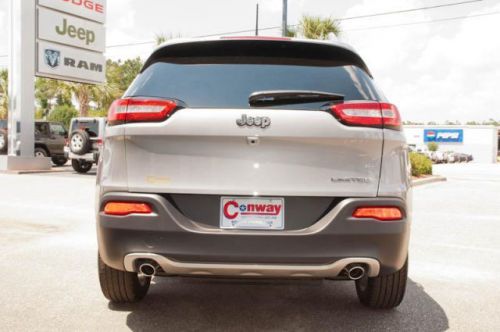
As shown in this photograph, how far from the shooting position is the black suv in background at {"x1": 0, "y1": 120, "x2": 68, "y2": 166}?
20328 millimetres

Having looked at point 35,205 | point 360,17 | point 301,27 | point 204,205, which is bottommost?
point 35,205

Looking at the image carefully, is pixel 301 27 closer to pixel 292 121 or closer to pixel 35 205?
pixel 35 205

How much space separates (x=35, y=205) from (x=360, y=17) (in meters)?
25.9

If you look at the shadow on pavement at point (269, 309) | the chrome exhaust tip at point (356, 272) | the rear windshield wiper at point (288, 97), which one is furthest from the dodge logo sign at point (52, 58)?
the chrome exhaust tip at point (356, 272)

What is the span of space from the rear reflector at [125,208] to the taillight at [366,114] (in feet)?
3.78

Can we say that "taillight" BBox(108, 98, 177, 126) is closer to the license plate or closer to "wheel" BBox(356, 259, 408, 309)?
the license plate

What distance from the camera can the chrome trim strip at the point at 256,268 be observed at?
278 centimetres

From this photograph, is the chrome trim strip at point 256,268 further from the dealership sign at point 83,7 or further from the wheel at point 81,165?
the dealership sign at point 83,7

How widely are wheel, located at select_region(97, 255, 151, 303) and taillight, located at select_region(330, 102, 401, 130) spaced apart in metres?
1.73

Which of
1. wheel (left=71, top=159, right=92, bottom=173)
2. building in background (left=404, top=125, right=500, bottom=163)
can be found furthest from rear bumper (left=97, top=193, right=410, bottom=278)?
building in background (left=404, top=125, right=500, bottom=163)

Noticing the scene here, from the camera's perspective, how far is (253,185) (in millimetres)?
2770

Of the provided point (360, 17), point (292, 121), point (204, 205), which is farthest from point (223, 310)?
point (360, 17)

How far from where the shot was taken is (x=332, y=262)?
2.77m

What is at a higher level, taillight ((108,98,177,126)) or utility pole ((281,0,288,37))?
utility pole ((281,0,288,37))
